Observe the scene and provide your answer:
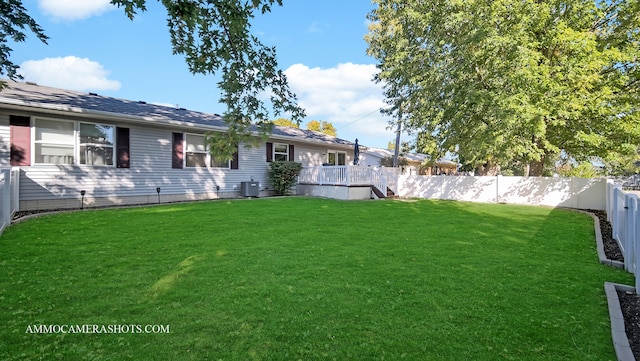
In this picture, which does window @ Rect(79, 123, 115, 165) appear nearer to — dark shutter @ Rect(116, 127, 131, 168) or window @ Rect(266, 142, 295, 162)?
dark shutter @ Rect(116, 127, 131, 168)

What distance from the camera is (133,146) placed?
11016 millimetres

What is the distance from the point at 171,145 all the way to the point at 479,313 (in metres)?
11.7

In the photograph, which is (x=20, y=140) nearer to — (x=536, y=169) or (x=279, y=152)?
(x=279, y=152)

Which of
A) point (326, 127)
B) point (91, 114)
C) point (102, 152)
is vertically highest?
point (326, 127)

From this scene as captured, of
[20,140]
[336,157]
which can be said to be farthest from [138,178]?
[336,157]

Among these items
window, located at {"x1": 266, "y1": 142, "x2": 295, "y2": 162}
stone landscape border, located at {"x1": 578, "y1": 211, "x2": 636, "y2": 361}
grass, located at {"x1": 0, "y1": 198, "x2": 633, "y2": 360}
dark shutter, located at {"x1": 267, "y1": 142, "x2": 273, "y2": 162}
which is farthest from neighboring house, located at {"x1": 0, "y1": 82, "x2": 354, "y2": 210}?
stone landscape border, located at {"x1": 578, "y1": 211, "x2": 636, "y2": 361}

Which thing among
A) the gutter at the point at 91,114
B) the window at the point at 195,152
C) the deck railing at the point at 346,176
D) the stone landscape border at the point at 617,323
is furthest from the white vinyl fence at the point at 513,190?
the stone landscape border at the point at 617,323

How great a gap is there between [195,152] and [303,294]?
10.7 m

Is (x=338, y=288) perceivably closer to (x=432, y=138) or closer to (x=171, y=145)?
(x=171, y=145)

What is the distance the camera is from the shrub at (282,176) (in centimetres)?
1470

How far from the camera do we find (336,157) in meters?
18.5

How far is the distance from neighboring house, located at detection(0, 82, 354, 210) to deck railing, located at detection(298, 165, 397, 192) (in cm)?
294

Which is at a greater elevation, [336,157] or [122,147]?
[336,157]

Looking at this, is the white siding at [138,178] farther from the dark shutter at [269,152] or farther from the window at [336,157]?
the window at [336,157]
